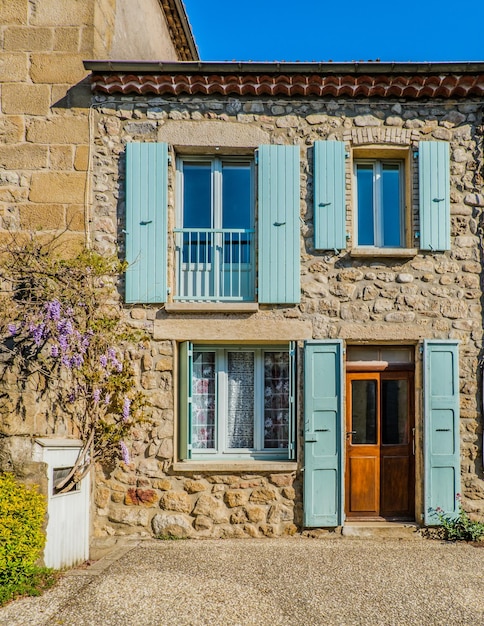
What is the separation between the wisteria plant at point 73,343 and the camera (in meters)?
6.10

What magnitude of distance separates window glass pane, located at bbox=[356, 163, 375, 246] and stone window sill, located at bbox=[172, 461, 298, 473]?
2883 millimetres

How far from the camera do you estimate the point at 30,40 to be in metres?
7.06

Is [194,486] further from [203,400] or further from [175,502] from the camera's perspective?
[203,400]

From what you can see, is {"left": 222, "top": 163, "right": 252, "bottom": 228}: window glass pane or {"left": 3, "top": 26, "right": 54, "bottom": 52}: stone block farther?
{"left": 222, "top": 163, "right": 252, "bottom": 228}: window glass pane

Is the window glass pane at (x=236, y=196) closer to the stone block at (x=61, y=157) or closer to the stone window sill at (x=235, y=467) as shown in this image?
the stone block at (x=61, y=157)

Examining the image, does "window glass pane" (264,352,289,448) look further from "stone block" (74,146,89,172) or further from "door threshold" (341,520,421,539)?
"stone block" (74,146,89,172)

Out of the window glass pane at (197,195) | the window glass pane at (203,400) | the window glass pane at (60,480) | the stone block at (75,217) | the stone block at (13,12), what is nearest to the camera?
the window glass pane at (60,480)

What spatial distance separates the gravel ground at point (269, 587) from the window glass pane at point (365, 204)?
3647mm

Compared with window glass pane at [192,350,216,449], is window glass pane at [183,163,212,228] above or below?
above

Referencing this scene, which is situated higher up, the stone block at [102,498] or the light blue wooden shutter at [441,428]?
the light blue wooden shutter at [441,428]

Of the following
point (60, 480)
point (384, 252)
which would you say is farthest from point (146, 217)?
point (60, 480)

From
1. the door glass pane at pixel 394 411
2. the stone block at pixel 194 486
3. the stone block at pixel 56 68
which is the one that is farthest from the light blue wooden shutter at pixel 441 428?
the stone block at pixel 56 68

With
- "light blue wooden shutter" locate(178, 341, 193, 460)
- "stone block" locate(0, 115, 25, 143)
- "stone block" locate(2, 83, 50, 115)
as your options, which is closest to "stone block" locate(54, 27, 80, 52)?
"stone block" locate(2, 83, 50, 115)

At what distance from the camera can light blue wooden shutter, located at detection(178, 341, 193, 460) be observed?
6.93 meters
